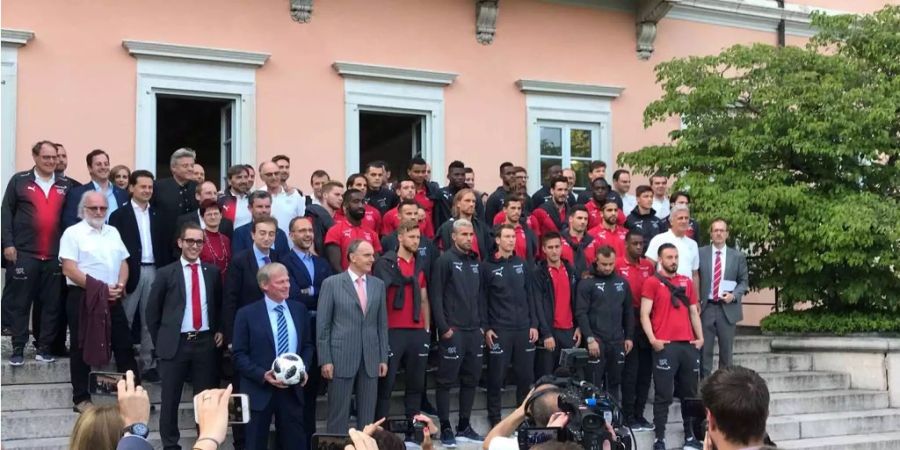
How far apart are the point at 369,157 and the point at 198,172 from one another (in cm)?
493

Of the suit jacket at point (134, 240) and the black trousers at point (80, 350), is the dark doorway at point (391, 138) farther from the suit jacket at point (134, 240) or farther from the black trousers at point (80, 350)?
the black trousers at point (80, 350)

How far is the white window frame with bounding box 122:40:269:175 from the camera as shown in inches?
471

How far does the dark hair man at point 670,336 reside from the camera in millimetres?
9734

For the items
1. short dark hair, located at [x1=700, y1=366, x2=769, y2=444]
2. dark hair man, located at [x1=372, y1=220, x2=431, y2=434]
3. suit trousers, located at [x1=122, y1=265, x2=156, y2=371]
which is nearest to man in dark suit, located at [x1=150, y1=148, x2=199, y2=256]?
suit trousers, located at [x1=122, y1=265, x2=156, y2=371]

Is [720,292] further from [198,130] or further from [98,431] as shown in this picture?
[198,130]

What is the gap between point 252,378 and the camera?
25.9 feet

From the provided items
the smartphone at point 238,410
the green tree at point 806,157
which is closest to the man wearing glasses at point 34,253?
the smartphone at point 238,410

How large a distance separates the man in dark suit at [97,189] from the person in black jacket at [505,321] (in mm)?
3423

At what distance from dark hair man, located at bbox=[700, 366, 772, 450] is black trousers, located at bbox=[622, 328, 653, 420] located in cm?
Answer: 639

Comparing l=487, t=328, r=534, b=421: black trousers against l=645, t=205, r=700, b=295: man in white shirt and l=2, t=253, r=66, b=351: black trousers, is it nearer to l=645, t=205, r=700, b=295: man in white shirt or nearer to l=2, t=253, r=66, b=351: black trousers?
l=645, t=205, r=700, b=295: man in white shirt

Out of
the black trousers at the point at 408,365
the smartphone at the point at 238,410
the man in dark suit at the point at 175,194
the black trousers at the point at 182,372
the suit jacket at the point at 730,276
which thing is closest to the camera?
the smartphone at the point at 238,410

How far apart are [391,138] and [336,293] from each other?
6.93 meters

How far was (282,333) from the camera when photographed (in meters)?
8.09

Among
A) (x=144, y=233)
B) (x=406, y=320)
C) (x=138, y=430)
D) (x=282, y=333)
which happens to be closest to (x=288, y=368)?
(x=282, y=333)
